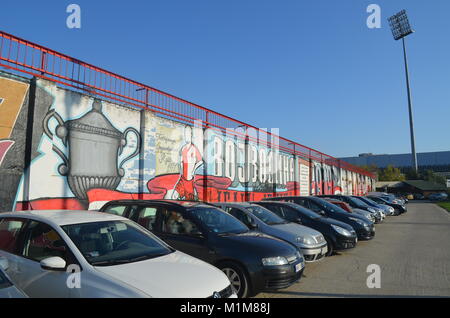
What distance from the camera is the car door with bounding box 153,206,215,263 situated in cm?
527

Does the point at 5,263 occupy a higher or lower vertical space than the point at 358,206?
lower

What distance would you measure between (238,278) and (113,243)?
2.01 metres

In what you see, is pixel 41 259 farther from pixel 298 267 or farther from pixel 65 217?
pixel 298 267

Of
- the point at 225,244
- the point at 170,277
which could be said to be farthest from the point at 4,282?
the point at 225,244

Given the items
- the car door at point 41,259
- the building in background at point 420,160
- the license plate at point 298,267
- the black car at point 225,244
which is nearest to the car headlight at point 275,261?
the black car at point 225,244

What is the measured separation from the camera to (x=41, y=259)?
145 inches

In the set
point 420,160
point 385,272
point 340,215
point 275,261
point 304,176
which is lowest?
point 385,272

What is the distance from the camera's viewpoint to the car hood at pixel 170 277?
3.14 meters

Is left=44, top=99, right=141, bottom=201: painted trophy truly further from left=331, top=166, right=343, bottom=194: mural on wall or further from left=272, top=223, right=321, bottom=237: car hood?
left=331, top=166, right=343, bottom=194: mural on wall

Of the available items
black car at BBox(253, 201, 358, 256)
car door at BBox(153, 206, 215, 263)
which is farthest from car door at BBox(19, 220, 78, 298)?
black car at BBox(253, 201, 358, 256)

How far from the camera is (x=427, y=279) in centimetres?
647

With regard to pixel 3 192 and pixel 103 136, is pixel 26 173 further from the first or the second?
pixel 103 136

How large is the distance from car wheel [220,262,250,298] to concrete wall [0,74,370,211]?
5.04m

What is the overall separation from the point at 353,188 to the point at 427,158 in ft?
283
